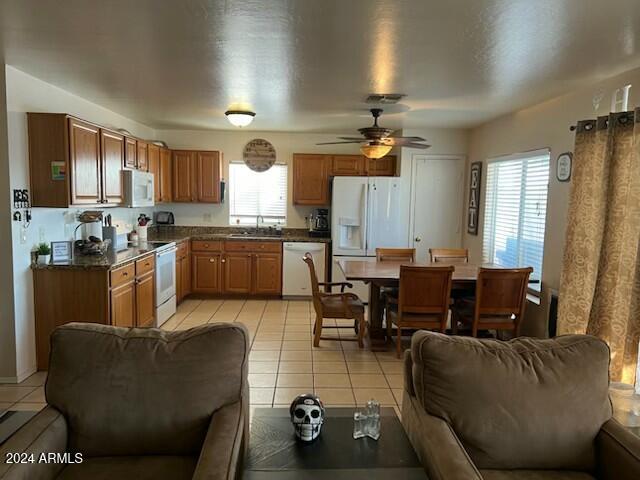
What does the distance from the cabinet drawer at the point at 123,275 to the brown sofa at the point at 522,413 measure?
9.43ft

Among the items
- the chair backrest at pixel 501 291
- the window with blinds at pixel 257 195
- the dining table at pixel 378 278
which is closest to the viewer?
the chair backrest at pixel 501 291

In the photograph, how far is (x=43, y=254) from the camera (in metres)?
3.66

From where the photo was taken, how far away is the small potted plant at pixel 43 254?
143 inches

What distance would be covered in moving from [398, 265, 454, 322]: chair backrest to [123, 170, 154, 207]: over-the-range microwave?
9.58ft

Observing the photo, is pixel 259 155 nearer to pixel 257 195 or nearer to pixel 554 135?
pixel 257 195

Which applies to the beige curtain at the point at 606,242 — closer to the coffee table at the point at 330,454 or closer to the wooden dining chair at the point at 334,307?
the wooden dining chair at the point at 334,307

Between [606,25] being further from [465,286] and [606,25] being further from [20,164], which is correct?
[20,164]

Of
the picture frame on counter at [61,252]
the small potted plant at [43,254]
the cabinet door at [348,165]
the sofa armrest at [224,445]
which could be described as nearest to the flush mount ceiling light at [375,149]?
the cabinet door at [348,165]

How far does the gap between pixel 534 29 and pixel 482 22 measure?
0.31 meters

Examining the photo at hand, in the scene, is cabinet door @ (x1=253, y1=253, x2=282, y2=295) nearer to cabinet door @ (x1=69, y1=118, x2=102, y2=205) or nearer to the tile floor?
the tile floor

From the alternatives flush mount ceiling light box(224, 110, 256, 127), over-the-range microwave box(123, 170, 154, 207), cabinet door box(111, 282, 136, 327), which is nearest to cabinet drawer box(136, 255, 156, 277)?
cabinet door box(111, 282, 136, 327)

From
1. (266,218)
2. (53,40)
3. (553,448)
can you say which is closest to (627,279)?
(553,448)

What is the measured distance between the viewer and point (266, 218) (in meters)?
6.96

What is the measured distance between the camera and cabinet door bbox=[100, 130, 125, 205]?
420 centimetres
